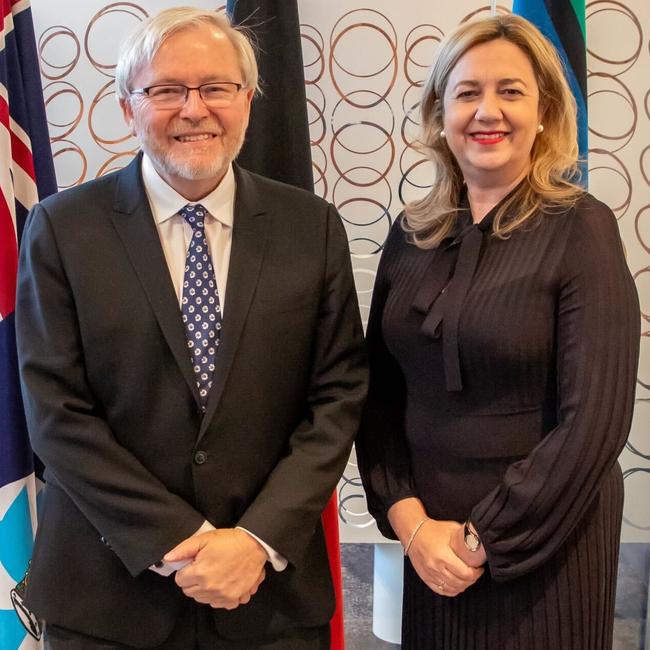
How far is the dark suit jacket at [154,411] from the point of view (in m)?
1.32

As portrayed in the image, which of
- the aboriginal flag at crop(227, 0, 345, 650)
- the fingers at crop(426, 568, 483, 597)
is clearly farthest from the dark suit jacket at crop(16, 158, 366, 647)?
the aboriginal flag at crop(227, 0, 345, 650)

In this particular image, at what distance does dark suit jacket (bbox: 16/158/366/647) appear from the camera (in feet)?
4.32

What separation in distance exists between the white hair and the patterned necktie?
36cm

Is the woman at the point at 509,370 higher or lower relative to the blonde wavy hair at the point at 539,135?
lower

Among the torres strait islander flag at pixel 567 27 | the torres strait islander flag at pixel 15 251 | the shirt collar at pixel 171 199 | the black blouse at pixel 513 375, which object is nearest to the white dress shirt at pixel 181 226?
the shirt collar at pixel 171 199

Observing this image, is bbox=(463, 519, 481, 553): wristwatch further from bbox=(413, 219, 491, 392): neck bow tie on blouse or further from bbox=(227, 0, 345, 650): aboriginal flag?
bbox=(227, 0, 345, 650): aboriginal flag

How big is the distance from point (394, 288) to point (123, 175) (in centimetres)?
60

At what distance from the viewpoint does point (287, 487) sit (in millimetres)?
1356

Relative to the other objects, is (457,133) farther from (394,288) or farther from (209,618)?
(209,618)

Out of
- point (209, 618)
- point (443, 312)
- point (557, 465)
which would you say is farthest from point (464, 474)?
point (209, 618)

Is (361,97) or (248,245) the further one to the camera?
(361,97)

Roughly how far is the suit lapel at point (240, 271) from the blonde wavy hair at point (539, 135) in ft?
1.16

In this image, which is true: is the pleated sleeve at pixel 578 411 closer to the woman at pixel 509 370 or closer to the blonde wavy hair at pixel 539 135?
the woman at pixel 509 370

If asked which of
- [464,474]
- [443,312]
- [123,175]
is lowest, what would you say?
[464,474]
